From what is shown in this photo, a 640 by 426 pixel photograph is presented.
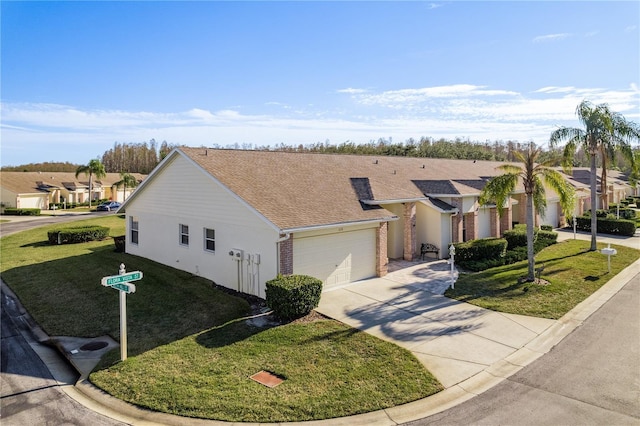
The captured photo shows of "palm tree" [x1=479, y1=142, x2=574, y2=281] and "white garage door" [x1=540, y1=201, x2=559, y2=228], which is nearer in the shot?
"palm tree" [x1=479, y1=142, x2=574, y2=281]

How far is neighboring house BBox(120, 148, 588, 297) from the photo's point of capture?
1548 centimetres

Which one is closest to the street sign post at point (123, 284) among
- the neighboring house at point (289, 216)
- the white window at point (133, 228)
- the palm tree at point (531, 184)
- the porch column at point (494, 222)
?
the neighboring house at point (289, 216)

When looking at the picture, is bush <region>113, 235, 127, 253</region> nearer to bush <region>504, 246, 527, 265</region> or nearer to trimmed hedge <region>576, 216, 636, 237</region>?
bush <region>504, 246, 527, 265</region>

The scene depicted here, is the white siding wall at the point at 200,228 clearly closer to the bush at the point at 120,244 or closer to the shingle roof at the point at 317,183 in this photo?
the shingle roof at the point at 317,183

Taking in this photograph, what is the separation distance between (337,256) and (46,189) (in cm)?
6228

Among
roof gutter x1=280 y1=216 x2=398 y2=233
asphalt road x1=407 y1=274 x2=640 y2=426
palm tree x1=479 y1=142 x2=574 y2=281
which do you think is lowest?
asphalt road x1=407 y1=274 x2=640 y2=426

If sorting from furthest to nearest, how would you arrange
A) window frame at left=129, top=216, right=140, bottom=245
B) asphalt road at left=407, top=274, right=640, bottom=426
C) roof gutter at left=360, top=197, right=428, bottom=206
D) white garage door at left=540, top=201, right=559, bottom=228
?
white garage door at left=540, top=201, right=559, bottom=228 < window frame at left=129, top=216, right=140, bottom=245 < roof gutter at left=360, top=197, right=428, bottom=206 < asphalt road at left=407, top=274, right=640, bottom=426

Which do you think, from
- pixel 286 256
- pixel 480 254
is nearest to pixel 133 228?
pixel 286 256

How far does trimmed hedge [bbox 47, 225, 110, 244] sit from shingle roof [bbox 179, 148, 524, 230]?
50.9 feet

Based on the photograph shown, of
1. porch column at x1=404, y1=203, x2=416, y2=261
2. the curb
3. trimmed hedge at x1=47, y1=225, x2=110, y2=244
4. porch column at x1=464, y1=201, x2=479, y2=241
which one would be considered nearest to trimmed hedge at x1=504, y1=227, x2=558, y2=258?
porch column at x1=464, y1=201, x2=479, y2=241

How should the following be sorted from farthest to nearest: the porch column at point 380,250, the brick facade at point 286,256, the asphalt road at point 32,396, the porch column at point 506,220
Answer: the porch column at point 506,220
the porch column at point 380,250
the brick facade at point 286,256
the asphalt road at point 32,396

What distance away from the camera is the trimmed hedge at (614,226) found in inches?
1158

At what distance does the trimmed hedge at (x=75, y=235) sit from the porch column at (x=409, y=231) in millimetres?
22394

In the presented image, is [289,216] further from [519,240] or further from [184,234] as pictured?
[519,240]
